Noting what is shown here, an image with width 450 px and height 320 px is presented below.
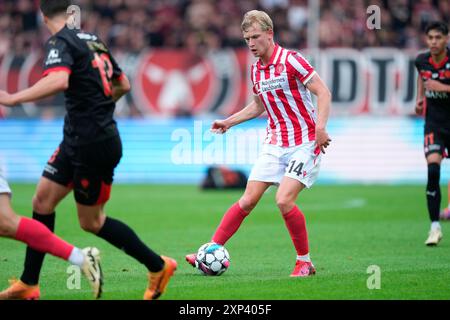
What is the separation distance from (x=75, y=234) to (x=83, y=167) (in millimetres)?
5758

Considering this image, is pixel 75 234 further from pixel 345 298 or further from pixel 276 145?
pixel 345 298

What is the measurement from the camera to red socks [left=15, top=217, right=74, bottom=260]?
6.97m

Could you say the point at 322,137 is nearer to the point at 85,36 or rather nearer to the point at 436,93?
the point at 85,36

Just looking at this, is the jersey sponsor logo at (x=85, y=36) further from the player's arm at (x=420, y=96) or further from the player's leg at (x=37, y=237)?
the player's arm at (x=420, y=96)

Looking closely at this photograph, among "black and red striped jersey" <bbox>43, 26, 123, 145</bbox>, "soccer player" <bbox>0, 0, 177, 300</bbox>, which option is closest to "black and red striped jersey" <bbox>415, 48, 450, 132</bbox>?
"soccer player" <bbox>0, 0, 177, 300</bbox>

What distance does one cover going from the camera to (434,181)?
11461 mm

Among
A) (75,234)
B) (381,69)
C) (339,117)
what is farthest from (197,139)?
(75,234)

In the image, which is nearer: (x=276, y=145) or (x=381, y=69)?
(x=276, y=145)

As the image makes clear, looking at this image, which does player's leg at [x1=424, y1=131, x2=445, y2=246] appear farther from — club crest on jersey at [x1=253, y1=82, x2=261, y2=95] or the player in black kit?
club crest on jersey at [x1=253, y1=82, x2=261, y2=95]

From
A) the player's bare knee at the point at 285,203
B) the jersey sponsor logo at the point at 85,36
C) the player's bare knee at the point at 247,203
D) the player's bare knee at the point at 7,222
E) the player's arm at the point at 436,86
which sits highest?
the jersey sponsor logo at the point at 85,36

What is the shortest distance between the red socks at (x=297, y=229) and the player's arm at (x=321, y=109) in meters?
0.66

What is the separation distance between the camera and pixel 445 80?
11.7 metres

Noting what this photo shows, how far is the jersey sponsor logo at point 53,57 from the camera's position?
6859 mm

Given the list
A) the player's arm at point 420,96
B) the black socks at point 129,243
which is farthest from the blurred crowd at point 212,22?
the black socks at point 129,243
